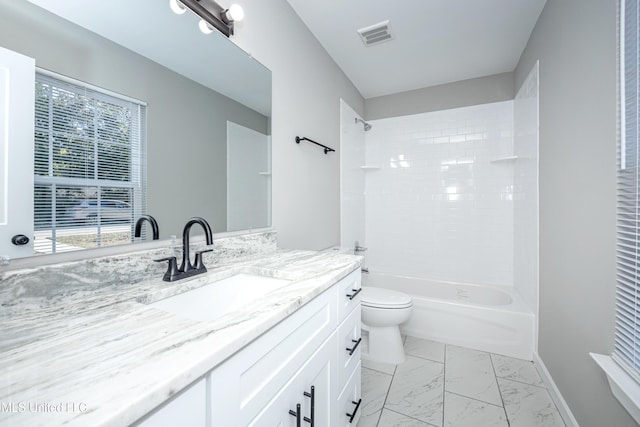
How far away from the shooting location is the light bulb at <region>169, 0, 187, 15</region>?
109 cm

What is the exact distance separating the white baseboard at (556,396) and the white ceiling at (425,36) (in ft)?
7.90

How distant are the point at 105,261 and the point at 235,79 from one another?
102cm

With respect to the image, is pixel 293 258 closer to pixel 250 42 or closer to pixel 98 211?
pixel 98 211

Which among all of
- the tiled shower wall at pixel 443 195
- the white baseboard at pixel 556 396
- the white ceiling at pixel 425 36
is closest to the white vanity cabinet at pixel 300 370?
the white baseboard at pixel 556 396

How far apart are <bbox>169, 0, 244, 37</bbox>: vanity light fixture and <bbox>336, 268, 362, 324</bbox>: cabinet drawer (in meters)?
1.28

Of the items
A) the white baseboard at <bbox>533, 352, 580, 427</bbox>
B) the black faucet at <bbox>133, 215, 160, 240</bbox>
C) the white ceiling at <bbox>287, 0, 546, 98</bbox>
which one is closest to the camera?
the black faucet at <bbox>133, 215, 160, 240</bbox>

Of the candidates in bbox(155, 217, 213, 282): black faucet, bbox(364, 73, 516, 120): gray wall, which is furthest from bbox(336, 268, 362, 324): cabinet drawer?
bbox(364, 73, 516, 120): gray wall

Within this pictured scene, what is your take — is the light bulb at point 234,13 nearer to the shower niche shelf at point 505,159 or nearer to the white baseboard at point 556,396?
the shower niche shelf at point 505,159

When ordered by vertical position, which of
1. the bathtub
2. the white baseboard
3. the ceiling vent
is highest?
the ceiling vent

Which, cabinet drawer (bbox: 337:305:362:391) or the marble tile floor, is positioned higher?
cabinet drawer (bbox: 337:305:362:391)

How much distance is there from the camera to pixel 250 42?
57.9 inches

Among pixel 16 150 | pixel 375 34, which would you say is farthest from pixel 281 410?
pixel 375 34

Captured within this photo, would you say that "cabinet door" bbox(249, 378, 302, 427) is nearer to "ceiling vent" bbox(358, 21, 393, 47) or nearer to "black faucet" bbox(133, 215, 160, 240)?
"black faucet" bbox(133, 215, 160, 240)

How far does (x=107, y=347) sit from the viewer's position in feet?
1.69
